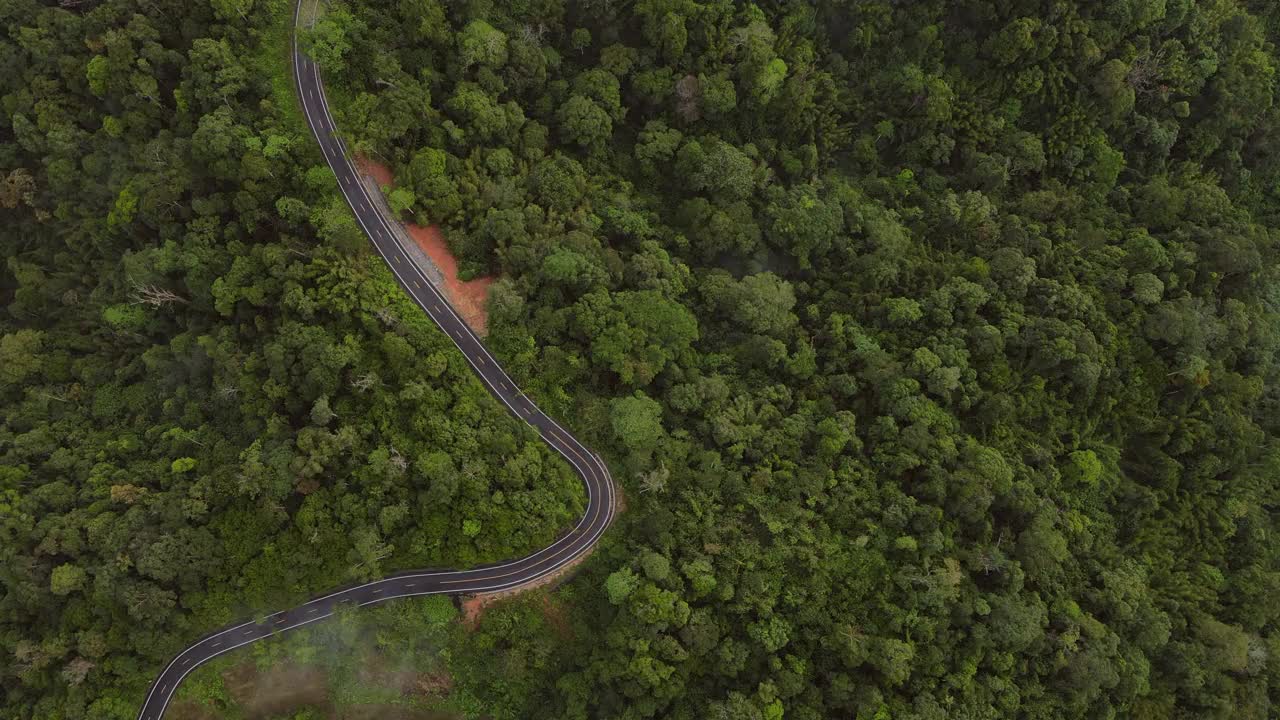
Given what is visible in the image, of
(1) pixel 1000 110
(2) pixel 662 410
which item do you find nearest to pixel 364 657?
(2) pixel 662 410

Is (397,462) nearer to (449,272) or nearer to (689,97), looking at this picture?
(449,272)

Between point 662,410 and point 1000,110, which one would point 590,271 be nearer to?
point 662,410

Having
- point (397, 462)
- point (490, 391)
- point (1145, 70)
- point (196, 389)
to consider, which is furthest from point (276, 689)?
point (1145, 70)

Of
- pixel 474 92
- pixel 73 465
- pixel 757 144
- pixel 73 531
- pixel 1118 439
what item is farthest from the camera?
pixel 757 144

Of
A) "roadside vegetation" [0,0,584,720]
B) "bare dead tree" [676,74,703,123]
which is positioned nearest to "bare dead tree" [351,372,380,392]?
"roadside vegetation" [0,0,584,720]

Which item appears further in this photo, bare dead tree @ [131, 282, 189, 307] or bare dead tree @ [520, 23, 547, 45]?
bare dead tree @ [520, 23, 547, 45]

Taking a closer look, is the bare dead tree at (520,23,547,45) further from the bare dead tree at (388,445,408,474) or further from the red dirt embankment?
the bare dead tree at (388,445,408,474)

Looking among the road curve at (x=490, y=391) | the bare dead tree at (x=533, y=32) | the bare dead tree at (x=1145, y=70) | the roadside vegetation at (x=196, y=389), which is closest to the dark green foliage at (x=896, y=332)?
the bare dead tree at (x=1145, y=70)

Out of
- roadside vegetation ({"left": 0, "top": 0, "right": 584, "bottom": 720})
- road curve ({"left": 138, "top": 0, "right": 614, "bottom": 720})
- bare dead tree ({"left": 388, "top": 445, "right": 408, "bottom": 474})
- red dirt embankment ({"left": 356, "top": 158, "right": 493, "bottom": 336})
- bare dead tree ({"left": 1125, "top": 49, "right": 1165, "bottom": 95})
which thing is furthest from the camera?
bare dead tree ({"left": 1125, "top": 49, "right": 1165, "bottom": 95})
